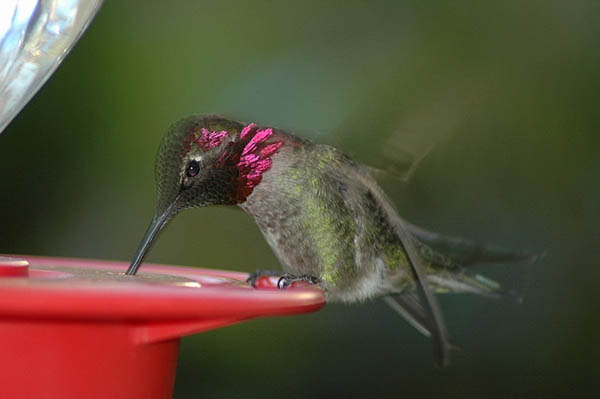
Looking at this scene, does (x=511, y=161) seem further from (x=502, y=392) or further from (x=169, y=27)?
(x=169, y=27)

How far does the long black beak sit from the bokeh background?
20.5 inches

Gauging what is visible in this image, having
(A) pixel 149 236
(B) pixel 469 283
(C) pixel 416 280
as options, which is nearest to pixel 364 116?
(C) pixel 416 280

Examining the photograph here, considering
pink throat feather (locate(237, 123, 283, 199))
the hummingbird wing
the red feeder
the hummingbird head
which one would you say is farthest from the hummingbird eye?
the red feeder

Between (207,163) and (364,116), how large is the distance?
46cm

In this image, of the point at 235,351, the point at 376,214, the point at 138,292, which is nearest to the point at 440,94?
the point at 376,214

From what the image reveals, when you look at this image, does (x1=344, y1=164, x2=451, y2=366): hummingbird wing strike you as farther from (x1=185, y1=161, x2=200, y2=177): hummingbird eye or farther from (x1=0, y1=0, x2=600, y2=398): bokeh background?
(x1=185, y1=161, x2=200, y2=177): hummingbird eye

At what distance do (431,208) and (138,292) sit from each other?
2097mm

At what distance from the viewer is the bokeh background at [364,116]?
2.50 meters

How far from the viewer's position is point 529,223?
3.01 m

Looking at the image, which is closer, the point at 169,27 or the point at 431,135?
the point at 431,135

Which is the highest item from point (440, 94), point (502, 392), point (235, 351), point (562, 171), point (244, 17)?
point (244, 17)

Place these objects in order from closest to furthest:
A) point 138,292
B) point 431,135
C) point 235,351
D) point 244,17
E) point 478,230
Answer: point 138,292, point 431,135, point 244,17, point 235,351, point 478,230

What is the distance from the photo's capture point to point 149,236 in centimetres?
155

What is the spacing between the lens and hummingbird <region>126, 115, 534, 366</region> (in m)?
1.74
